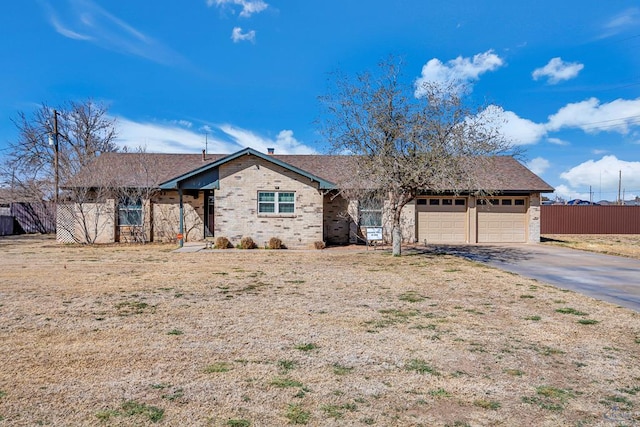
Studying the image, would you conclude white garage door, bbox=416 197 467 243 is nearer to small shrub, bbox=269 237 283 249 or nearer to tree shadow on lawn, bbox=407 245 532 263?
tree shadow on lawn, bbox=407 245 532 263

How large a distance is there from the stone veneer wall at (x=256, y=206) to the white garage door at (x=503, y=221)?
8.89 metres

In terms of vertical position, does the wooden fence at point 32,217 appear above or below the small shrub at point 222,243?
above

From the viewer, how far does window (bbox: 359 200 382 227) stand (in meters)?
19.9

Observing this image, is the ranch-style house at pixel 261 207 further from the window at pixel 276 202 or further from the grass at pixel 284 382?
the grass at pixel 284 382

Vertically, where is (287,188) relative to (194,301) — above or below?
above

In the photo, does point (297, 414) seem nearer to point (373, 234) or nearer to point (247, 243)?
point (247, 243)

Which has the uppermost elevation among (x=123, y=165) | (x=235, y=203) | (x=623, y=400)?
(x=123, y=165)

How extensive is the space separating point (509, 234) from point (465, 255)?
692 cm

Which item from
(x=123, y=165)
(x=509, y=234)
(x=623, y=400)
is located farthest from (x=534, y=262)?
(x=123, y=165)

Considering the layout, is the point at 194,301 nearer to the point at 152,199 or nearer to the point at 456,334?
the point at 456,334

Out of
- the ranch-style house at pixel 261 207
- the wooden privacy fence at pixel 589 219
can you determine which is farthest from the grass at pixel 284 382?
the wooden privacy fence at pixel 589 219

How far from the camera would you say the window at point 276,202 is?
18031 mm

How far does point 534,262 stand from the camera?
13328 mm

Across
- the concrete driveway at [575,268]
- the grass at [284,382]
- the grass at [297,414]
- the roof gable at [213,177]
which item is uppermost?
the roof gable at [213,177]
